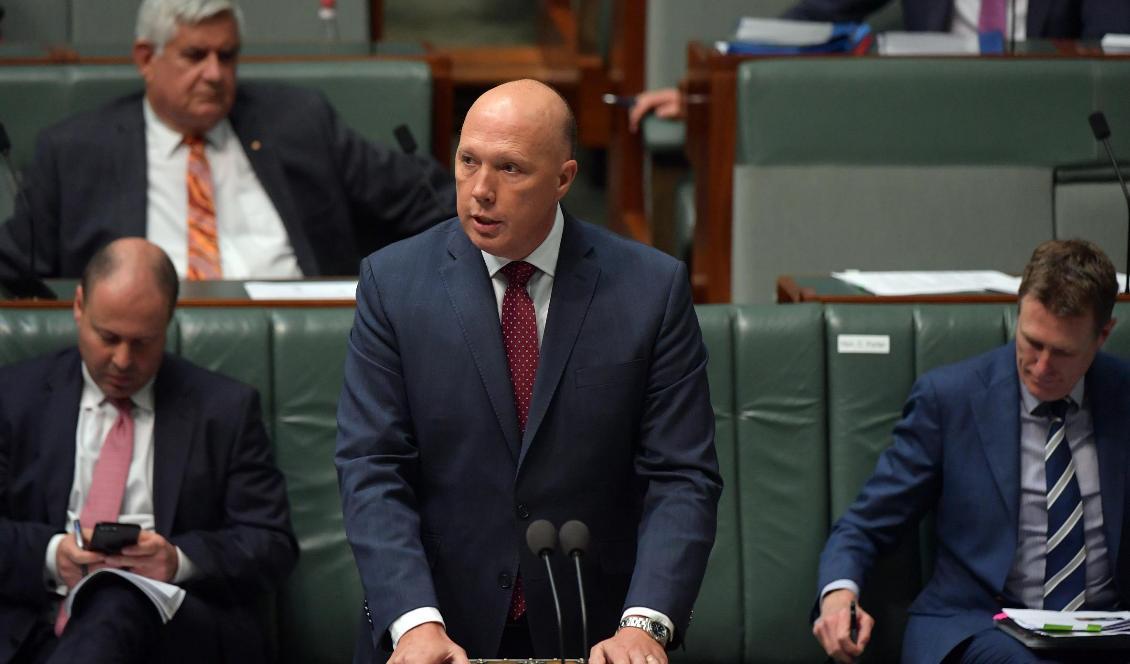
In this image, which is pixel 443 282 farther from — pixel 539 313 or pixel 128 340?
pixel 128 340

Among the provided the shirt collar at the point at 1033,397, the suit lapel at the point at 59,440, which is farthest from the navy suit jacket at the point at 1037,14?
the suit lapel at the point at 59,440

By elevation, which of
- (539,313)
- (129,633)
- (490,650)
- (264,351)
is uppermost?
(539,313)

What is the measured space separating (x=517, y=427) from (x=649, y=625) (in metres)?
0.29

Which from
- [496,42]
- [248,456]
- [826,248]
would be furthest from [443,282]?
[496,42]

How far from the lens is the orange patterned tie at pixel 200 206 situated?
3758mm

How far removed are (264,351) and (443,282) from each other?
3.35ft

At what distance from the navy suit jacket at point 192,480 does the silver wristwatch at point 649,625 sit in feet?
3.25

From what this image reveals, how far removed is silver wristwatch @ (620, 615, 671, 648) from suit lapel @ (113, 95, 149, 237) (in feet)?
7.04

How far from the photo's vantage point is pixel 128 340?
2693 millimetres

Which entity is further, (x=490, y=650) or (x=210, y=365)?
(x=210, y=365)

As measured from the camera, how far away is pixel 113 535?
2.57 m

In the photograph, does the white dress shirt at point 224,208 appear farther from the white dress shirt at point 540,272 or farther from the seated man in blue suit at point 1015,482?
the white dress shirt at point 540,272

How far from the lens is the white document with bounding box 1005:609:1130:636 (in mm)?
2535

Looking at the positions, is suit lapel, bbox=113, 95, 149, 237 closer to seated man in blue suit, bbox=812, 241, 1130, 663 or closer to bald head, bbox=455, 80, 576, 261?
seated man in blue suit, bbox=812, 241, 1130, 663
